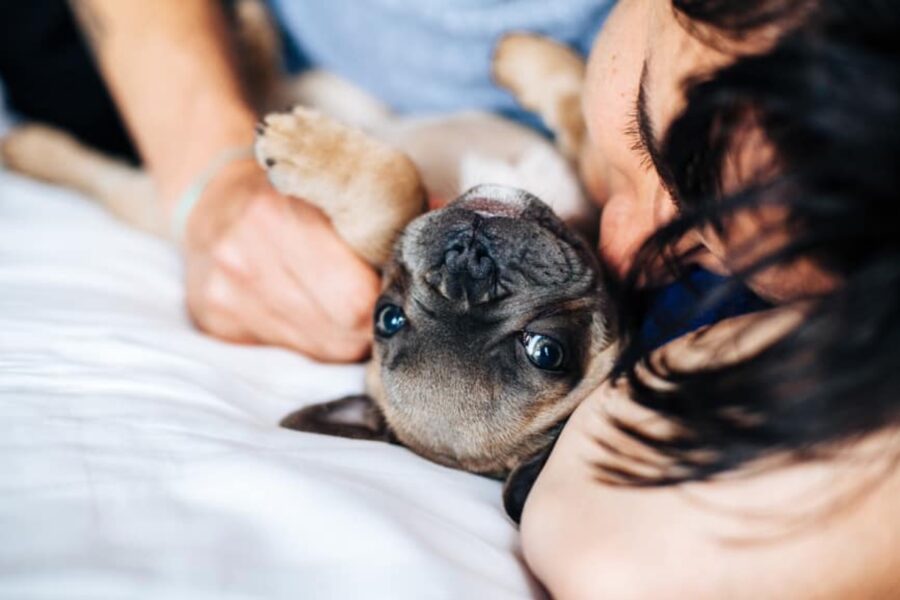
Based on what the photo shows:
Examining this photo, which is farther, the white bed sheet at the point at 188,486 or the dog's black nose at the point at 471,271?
the dog's black nose at the point at 471,271

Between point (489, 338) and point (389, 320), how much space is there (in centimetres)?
18

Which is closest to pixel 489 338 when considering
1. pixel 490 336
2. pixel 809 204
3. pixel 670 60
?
pixel 490 336

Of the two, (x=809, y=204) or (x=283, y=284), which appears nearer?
(x=809, y=204)

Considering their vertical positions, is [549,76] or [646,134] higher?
[646,134]

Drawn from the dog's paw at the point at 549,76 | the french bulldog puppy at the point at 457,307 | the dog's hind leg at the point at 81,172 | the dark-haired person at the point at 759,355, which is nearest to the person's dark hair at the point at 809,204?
the dark-haired person at the point at 759,355

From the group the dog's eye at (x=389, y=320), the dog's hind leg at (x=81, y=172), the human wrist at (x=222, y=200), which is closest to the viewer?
the dog's eye at (x=389, y=320)

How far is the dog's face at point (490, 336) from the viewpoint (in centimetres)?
119

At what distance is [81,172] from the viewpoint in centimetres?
186

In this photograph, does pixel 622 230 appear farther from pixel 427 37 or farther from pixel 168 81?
pixel 168 81

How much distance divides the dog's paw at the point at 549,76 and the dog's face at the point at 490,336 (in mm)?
399

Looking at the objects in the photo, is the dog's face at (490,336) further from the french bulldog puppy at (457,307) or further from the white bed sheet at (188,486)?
the white bed sheet at (188,486)

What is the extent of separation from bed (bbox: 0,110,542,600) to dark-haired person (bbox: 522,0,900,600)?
0.16m

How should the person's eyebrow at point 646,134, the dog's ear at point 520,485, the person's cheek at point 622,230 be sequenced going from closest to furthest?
1. the person's eyebrow at point 646,134
2. the dog's ear at point 520,485
3. the person's cheek at point 622,230

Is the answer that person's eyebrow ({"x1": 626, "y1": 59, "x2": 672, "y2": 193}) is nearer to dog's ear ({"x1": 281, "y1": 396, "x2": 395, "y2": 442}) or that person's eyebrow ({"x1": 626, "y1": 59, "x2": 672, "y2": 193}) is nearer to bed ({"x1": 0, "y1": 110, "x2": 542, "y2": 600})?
bed ({"x1": 0, "y1": 110, "x2": 542, "y2": 600})
